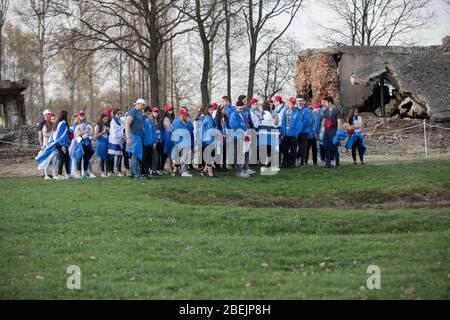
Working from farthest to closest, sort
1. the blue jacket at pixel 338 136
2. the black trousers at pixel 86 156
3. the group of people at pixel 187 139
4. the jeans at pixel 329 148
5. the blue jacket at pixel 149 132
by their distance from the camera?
the blue jacket at pixel 338 136 → the jeans at pixel 329 148 → the black trousers at pixel 86 156 → the group of people at pixel 187 139 → the blue jacket at pixel 149 132

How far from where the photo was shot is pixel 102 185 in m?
17.1

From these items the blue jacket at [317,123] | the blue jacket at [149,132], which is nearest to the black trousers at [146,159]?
the blue jacket at [149,132]

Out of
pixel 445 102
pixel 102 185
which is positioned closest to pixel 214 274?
pixel 102 185

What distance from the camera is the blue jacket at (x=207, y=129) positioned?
63.3 feet

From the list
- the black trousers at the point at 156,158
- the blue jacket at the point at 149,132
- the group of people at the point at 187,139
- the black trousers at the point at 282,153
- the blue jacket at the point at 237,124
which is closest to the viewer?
the blue jacket at the point at 149,132

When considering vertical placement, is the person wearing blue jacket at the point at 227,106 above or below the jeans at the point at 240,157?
above

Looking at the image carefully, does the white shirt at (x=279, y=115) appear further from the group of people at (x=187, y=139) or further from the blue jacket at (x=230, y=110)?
the blue jacket at (x=230, y=110)

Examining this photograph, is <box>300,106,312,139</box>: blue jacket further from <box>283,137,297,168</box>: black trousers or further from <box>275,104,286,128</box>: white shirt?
<box>275,104,286,128</box>: white shirt

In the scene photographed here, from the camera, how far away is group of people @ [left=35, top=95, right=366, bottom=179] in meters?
19.0

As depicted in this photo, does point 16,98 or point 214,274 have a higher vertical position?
point 16,98

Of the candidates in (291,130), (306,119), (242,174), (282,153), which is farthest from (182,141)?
(306,119)

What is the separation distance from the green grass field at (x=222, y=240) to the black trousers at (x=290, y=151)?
9.65 feet
